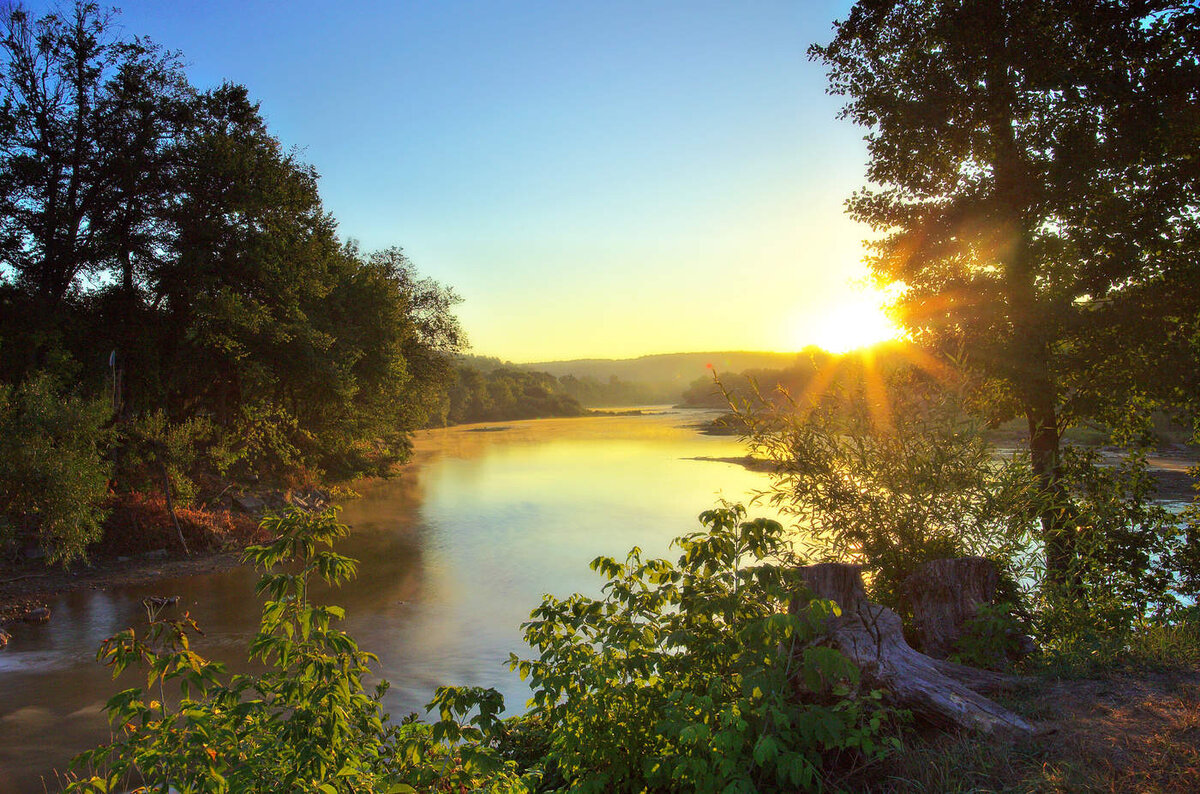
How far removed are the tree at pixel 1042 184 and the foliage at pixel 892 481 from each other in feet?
4.56

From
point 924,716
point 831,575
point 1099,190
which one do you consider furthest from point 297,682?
point 1099,190

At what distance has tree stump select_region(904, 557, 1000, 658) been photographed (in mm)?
5191

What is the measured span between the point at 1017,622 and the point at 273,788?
518cm

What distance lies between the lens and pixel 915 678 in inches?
147

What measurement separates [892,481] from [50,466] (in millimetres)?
12316

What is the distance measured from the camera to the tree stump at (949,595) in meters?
5.19

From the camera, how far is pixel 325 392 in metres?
18.6

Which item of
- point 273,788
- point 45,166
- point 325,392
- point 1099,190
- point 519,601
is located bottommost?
point 519,601

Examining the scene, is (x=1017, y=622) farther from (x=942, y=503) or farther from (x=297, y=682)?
(x=297, y=682)

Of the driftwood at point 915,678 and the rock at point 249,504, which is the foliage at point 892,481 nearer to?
the driftwood at point 915,678

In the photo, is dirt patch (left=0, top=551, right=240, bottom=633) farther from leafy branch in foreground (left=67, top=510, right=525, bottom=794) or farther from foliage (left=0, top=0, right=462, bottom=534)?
leafy branch in foreground (left=67, top=510, right=525, bottom=794)

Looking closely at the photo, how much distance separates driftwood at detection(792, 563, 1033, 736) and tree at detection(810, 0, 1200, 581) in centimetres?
283

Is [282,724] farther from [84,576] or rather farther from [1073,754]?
[84,576]

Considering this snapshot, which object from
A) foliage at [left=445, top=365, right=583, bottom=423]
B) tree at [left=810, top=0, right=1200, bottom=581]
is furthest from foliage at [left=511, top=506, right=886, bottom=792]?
foliage at [left=445, top=365, right=583, bottom=423]
